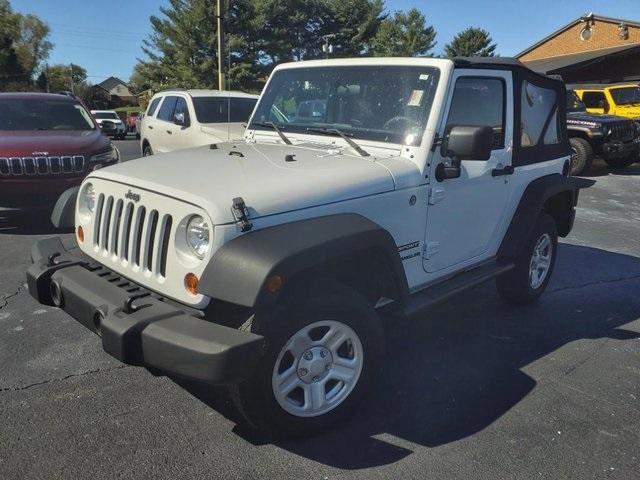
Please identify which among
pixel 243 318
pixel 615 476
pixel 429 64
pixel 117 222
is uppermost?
pixel 429 64

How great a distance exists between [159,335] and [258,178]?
0.95 meters

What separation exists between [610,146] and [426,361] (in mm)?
10928

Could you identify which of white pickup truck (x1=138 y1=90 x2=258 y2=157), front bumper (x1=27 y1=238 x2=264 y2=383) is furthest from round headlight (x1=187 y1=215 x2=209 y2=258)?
white pickup truck (x1=138 y1=90 x2=258 y2=157)

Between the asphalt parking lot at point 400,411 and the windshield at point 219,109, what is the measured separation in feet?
19.4

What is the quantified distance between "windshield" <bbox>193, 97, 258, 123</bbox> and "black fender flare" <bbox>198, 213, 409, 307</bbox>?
7642mm

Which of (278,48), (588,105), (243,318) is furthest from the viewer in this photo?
(278,48)

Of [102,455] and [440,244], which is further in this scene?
[440,244]

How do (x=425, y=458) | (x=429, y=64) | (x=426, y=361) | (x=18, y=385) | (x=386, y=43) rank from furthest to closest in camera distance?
(x=386, y=43) → (x=426, y=361) → (x=429, y=64) → (x=18, y=385) → (x=425, y=458)

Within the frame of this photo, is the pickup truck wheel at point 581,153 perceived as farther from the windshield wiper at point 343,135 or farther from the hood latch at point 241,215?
the hood latch at point 241,215

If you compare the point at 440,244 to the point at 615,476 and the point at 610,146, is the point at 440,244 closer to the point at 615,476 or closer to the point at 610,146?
the point at 615,476

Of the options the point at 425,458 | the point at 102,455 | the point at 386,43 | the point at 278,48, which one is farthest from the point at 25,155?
the point at 386,43

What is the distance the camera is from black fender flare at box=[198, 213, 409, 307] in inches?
90.5

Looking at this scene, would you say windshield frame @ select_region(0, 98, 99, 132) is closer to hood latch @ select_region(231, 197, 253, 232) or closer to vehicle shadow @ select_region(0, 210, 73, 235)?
vehicle shadow @ select_region(0, 210, 73, 235)

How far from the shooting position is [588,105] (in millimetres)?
16578
